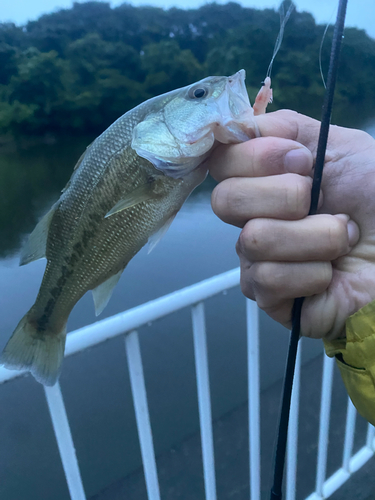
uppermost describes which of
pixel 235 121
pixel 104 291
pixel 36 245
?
pixel 235 121

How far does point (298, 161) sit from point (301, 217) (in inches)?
3.8

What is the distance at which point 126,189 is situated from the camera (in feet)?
2.22

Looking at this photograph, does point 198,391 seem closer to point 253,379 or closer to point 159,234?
point 253,379

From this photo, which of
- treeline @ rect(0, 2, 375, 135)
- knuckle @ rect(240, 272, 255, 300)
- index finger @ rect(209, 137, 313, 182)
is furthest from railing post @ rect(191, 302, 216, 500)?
treeline @ rect(0, 2, 375, 135)

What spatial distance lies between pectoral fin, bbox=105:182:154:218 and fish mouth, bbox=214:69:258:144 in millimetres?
168

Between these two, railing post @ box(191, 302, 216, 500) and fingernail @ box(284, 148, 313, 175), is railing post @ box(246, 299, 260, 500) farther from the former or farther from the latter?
fingernail @ box(284, 148, 313, 175)

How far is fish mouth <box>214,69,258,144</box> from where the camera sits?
62cm

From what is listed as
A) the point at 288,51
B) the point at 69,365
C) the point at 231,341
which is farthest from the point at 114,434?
the point at 288,51

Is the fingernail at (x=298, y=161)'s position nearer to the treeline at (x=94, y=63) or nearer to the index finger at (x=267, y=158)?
the index finger at (x=267, y=158)

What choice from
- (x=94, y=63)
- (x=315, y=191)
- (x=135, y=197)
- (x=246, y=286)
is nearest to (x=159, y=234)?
(x=135, y=197)

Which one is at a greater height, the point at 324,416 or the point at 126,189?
the point at 126,189

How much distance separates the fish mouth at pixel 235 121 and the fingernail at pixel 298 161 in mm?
94

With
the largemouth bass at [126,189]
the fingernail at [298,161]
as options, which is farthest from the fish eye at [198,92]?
the fingernail at [298,161]

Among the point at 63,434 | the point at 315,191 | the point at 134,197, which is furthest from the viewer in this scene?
the point at 63,434
